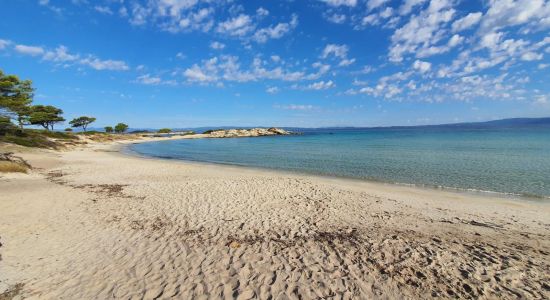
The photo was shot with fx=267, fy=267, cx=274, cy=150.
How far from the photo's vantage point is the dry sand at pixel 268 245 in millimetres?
5969

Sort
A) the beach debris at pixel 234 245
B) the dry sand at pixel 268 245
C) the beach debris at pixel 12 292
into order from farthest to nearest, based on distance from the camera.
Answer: the beach debris at pixel 234 245 < the dry sand at pixel 268 245 < the beach debris at pixel 12 292

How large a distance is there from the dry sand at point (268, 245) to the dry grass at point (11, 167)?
471 cm

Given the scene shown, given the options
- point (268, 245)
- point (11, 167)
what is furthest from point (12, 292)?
point (11, 167)

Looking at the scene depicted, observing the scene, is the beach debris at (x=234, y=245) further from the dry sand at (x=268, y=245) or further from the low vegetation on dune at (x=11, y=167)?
the low vegetation on dune at (x=11, y=167)

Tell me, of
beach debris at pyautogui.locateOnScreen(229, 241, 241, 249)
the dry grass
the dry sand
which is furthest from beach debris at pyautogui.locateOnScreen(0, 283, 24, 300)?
the dry grass

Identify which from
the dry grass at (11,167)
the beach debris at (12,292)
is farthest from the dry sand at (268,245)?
the dry grass at (11,167)

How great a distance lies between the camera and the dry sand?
5.97 meters

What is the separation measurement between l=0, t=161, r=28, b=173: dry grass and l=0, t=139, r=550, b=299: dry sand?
4.71 meters

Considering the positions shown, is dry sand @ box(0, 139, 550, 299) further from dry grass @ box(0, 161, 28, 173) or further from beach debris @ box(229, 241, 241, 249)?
dry grass @ box(0, 161, 28, 173)

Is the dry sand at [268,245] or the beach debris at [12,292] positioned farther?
the dry sand at [268,245]

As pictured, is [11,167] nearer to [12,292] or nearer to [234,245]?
[12,292]

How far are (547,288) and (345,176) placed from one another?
617 inches

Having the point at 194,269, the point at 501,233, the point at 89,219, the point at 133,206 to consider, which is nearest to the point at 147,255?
the point at 194,269

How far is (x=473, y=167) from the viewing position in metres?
23.6
